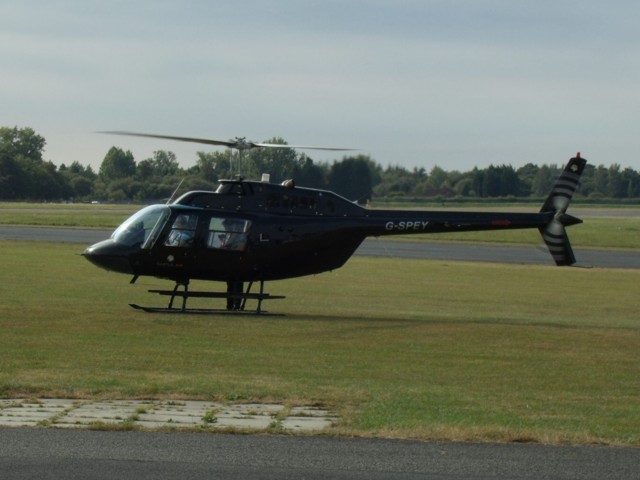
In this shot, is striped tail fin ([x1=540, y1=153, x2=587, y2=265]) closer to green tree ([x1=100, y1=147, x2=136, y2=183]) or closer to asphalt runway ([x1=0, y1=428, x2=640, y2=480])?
asphalt runway ([x1=0, y1=428, x2=640, y2=480])

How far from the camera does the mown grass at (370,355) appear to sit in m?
13.4

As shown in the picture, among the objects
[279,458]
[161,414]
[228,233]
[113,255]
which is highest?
[228,233]

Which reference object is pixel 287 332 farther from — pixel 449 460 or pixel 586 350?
pixel 449 460

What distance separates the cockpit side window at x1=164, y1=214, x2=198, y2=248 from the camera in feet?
84.1

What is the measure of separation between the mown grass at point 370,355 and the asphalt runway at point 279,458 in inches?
22.9

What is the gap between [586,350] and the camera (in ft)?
66.7

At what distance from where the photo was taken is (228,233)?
25984mm

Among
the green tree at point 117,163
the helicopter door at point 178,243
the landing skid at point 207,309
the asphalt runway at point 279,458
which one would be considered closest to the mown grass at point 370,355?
the asphalt runway at point 279,458

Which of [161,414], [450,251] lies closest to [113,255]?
[161,414]

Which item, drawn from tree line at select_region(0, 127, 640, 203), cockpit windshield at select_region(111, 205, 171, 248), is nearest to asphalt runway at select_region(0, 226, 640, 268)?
tree line at select_region(0, 127, 640, 203)

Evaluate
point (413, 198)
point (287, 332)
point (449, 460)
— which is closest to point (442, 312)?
point (287, 332)

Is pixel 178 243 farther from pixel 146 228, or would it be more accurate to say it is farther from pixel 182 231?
pixel 146 228

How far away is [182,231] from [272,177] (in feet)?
26.1

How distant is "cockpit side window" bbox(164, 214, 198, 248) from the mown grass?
177 cm
